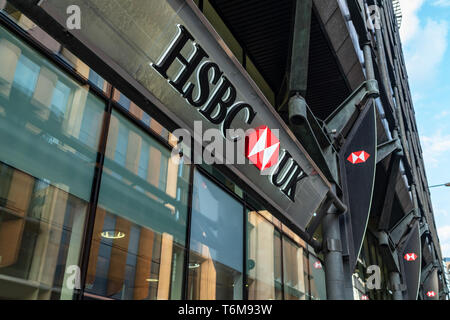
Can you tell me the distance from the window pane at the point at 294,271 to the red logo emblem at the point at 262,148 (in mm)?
5492

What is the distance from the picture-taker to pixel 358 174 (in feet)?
33.3

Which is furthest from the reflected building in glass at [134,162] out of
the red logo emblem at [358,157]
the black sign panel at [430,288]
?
the black sign panel at [430,288]

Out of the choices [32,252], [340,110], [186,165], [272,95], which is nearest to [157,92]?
[32,252]

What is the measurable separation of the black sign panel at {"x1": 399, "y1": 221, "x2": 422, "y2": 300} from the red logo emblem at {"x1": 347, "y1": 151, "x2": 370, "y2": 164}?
46.4 ft

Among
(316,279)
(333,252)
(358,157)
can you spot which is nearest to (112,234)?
(333,252)

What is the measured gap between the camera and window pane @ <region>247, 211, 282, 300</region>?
9.99m

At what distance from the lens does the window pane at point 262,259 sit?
393 inches

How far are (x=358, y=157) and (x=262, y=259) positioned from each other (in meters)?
3.63

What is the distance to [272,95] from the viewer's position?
12.3 metres

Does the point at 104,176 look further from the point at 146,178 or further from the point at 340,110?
the point at 340,110

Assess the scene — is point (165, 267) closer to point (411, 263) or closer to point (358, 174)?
point (358, 174)

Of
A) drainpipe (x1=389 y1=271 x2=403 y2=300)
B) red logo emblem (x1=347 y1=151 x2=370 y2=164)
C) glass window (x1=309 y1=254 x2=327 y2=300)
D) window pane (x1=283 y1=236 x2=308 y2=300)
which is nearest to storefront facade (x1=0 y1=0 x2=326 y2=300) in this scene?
window pane (x1=283 y1=236 x2=308 y2=300)

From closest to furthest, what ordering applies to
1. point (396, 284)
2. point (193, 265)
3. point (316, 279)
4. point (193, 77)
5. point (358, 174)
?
point (193, 77) < point (193, 265) < point (358, 174) < point (316, 279) < point (396, 284)

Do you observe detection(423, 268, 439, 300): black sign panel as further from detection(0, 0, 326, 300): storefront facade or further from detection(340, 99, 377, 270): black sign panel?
detection(0, 0, 326, 300): storefront facade
